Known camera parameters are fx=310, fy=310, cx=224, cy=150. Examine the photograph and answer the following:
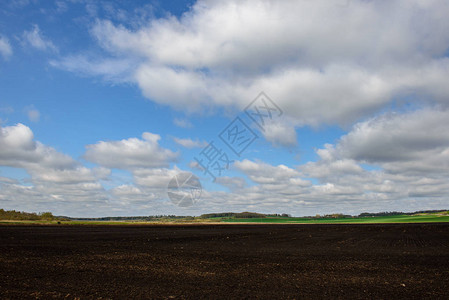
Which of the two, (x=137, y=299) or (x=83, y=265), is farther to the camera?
(x=83, y=265)

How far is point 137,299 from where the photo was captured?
11258mm

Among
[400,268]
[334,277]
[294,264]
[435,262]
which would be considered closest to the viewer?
[334,277]

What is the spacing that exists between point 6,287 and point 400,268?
66.5 ft

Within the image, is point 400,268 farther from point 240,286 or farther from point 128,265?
point 128,265

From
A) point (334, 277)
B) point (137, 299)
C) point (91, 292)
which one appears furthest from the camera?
point (334, 277)

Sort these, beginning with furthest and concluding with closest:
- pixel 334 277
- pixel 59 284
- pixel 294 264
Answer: pixel 294 264
pixel 334 277
pixel 59 284

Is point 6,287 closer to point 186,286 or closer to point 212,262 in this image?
point 186,286

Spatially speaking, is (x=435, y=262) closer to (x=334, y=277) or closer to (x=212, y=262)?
(x=334, y=277)

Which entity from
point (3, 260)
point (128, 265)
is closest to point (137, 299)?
point (128, 265)

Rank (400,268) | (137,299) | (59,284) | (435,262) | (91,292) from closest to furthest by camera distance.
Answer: (137,299) → (91,292) → (59,284) → (400,268) → (435,262)

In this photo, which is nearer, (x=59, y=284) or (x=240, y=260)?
(x=59, y=284)

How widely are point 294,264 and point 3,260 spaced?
18.7 m

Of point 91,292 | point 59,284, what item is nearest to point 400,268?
point 91,292

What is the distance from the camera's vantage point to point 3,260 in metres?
20.0
